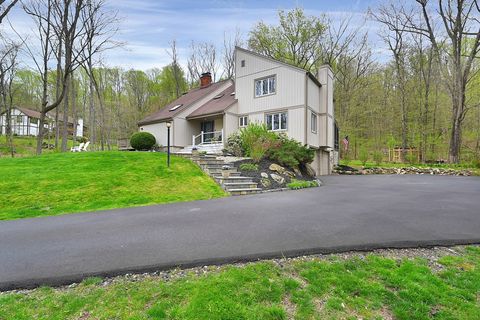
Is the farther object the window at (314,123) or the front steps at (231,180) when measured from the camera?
the window at (314,123)

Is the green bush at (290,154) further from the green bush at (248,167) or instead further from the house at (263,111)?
the house at (263,111)

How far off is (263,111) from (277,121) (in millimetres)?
1207

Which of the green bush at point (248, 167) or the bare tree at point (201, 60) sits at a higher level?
the bare tree at point (201, 60)

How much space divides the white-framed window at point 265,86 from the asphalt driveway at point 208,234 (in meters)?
10.8

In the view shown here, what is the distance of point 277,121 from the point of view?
617 inches

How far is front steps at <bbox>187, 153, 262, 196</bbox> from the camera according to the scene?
9195 mm

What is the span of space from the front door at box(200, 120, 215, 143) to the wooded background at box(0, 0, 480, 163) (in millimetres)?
8756

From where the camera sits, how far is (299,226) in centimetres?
475

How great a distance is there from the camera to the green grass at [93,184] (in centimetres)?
730

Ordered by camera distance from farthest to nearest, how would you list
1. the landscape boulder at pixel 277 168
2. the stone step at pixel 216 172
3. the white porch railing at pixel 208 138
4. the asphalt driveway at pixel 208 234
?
the white porch railing at pixel 208 138, the landscape boulder at pixel 277 168, the stone step at pixel 216 172, the asphalt driveway at pixel 208 234

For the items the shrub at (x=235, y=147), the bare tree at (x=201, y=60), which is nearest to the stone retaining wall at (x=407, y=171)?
the shrub at (x=235, y=147)

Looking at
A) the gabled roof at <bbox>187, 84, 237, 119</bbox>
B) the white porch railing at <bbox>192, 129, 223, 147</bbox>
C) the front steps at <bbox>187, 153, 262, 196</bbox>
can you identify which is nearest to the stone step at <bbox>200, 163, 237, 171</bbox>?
the front steps at <bbox>187, 153, 262, 196</bbox>

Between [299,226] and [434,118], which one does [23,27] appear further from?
[434,118]

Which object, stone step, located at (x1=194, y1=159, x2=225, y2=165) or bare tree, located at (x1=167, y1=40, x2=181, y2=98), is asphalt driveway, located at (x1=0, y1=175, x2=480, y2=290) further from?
bare tree, located at (x1=167, y1=40, x2=181, y2=98)
